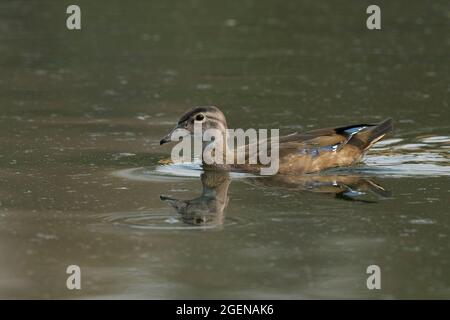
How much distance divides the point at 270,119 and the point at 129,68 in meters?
4.05

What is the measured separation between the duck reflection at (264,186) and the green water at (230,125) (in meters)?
0.05

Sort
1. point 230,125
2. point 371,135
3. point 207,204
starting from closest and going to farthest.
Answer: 1. point 207,204
2. point 371,135
3. point 230,125

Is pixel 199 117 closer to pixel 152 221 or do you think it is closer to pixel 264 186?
pixel 264 186

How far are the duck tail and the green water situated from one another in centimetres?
29

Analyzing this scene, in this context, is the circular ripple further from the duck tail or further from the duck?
the duck tail

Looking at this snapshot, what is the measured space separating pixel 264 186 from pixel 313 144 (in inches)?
36.9

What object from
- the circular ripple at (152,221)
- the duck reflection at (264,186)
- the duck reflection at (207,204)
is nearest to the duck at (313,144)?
the duck reflection at (264,186)

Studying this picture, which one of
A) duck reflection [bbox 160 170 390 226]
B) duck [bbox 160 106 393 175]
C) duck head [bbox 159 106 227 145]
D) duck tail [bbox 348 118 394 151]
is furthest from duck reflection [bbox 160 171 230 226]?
duck tail [bbox 348 118 394 151]

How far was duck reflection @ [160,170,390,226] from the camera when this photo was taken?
954 centimetres

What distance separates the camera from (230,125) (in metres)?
13.4

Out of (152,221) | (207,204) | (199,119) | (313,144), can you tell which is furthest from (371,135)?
(152,221)

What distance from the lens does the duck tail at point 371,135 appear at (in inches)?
457

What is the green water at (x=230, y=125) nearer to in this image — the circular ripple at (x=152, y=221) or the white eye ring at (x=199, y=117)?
the circular ripple at (x=152, y=221)

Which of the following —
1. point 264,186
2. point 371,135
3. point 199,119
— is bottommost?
point 264,186
